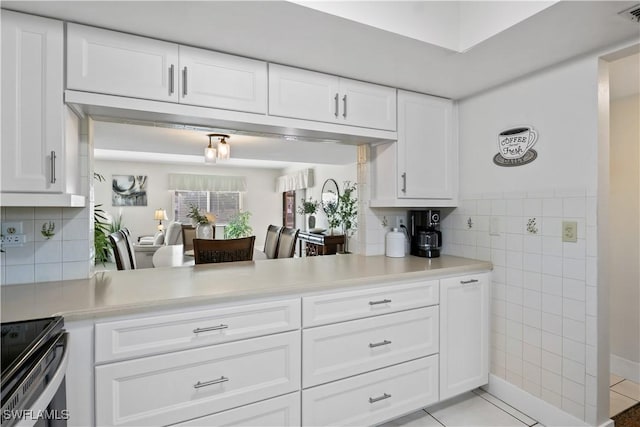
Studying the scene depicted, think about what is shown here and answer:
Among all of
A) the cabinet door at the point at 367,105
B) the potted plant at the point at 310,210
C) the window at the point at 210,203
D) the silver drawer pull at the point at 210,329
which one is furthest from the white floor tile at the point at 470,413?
the window at the point at 210,203

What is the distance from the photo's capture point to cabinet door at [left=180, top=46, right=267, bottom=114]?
5.21ft

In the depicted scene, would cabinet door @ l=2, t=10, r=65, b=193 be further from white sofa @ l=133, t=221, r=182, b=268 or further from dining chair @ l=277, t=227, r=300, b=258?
white sofa @ l=133, t=221, r=182, b=268

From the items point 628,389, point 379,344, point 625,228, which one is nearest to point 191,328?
point 379,344

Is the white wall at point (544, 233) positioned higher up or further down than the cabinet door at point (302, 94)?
further down

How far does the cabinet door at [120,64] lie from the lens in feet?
4.60

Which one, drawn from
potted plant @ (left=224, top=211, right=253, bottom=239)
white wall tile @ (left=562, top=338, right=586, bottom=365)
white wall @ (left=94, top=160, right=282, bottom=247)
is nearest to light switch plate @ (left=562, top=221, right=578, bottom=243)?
white wall tile @ (left=562, top=338, right=586, bottom=365)

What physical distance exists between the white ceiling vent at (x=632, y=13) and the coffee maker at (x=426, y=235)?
1.37 metres

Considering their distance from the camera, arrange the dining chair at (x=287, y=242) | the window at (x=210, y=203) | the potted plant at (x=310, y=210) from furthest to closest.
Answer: the window at (x=210, y=203) → the potted plant at (x=310, y=210) → the dining chair at (x=287, y=242)

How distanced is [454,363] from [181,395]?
1492 mm

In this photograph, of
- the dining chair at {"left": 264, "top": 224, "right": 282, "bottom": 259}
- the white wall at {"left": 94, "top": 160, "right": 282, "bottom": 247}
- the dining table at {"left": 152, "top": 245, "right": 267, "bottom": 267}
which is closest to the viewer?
the dining table at {"left": 152, "top": 245, "right": 267, "bottom": 267}

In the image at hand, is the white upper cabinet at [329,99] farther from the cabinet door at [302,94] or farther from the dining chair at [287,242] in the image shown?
the dining chair at [287,242]

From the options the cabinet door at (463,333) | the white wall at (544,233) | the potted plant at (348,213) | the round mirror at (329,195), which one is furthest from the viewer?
the round mirror at (329,195)

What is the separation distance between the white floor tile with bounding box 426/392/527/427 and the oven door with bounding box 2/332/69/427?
1.80 metres

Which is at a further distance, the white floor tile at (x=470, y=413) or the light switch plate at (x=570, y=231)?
the white floor tile at (x=470, y=413)
